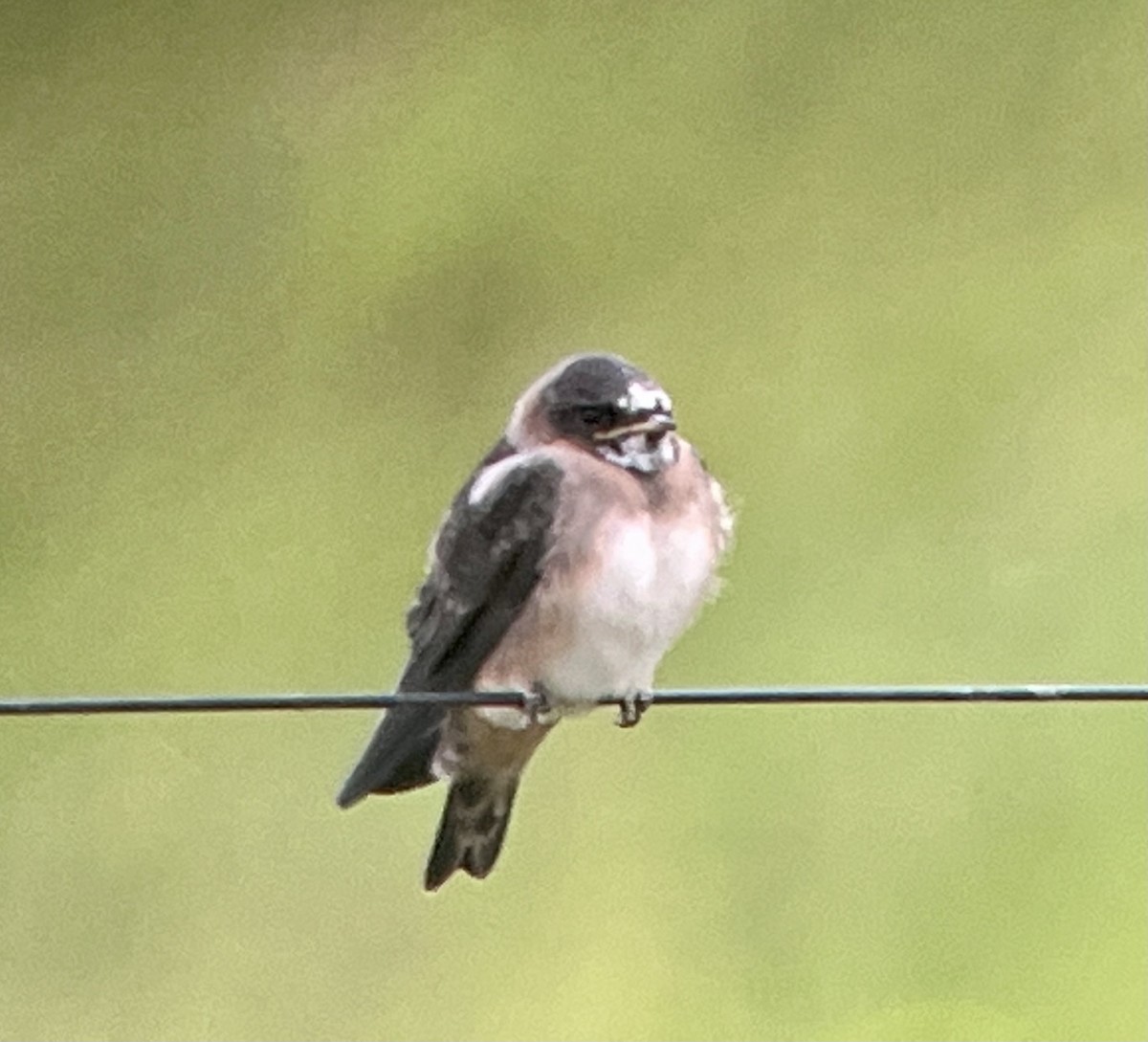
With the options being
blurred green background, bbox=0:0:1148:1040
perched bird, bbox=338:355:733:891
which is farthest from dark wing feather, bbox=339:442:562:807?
blurred green background, bbox=0:0:1148:1040

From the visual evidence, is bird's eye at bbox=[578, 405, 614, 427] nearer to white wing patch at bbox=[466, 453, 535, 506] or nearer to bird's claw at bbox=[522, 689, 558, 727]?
white wing patch at bbox=[466, 453, 535, 506]

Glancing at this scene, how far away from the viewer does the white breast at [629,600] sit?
1.58 meters

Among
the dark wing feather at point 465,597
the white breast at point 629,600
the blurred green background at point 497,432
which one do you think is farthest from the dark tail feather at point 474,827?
the blurred green background at point 497,432

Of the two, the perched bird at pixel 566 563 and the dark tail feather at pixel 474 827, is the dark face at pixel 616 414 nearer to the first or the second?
the perched bird at pixel 566 563

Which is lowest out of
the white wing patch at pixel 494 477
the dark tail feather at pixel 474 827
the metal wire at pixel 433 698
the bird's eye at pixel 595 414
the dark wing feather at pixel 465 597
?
the metal wire at pixel 433 698

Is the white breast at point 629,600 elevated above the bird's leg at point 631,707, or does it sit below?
above

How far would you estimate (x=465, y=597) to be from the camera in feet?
5.35

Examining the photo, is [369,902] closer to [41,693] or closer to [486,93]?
[41,693]

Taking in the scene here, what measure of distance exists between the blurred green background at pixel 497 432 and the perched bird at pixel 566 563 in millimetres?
631

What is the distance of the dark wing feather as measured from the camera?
1603 mm

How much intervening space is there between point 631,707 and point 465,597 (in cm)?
15

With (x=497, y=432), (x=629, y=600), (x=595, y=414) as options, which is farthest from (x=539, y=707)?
(x=497, y=432)

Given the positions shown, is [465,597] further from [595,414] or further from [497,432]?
[497,432]

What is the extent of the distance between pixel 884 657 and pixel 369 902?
24.6 inches
